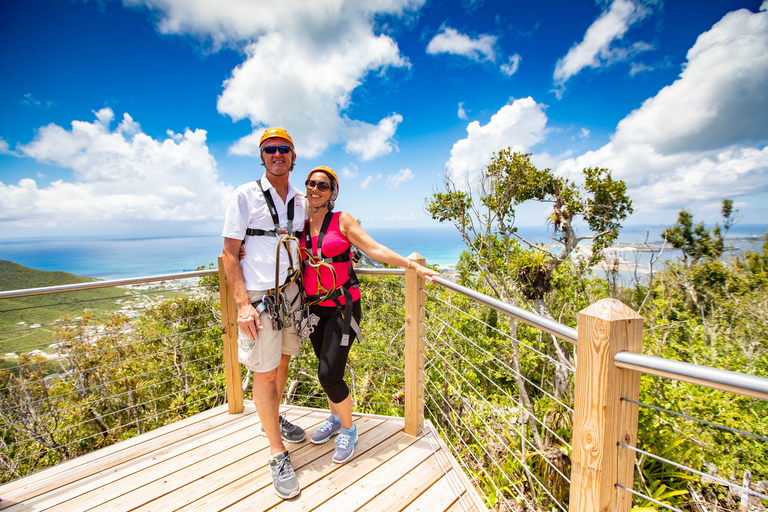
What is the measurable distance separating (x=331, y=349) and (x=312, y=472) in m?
0.75

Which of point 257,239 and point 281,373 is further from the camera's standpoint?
point 281,373

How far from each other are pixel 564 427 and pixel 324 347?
4884 millimetres

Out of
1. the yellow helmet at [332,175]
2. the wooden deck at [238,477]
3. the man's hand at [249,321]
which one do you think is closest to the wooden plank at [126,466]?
the wooden deck at [238,477]

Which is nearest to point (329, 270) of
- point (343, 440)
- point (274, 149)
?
point (274, 149)

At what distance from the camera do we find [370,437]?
90.6 inches

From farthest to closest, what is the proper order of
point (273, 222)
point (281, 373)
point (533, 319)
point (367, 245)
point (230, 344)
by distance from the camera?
Answer: point (230, 344), point (281, 373), point (367, 245), point (273, 222), point (533, 319)

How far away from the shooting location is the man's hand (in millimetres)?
1801

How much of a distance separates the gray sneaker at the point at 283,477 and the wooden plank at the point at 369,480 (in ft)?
0.56

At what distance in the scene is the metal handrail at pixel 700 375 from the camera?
0.74 meters

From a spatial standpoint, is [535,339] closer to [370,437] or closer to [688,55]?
[370,437]

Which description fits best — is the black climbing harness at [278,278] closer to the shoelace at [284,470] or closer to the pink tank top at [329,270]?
the pink tank top at [329,270]

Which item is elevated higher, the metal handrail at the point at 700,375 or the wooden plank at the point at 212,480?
the metal handrail at the point at 700,375

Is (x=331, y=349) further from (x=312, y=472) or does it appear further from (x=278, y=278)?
(x=312, y=472)

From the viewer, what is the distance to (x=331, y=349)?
1.97 metres
